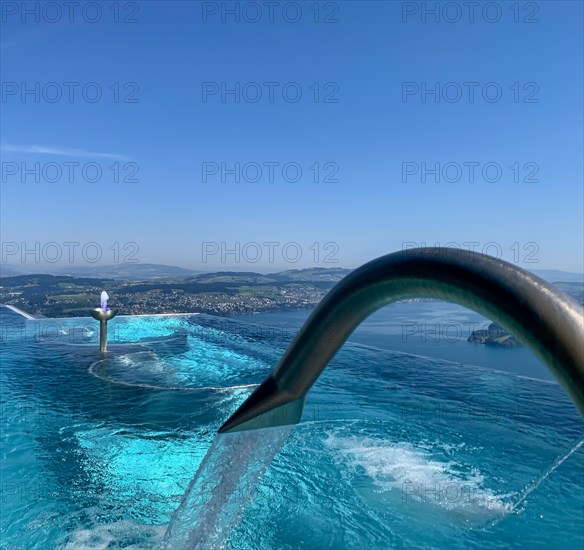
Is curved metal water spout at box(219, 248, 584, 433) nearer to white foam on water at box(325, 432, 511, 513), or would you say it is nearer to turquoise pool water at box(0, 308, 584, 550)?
turquoise pool water at box(0, 308, 584, 550)

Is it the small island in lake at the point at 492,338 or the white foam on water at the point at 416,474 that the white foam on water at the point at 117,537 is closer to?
the white foam on water at the point at 416,474

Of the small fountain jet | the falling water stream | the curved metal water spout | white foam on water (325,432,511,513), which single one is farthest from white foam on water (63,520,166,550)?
the small fountain jet

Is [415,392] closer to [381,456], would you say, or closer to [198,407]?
[381,456]

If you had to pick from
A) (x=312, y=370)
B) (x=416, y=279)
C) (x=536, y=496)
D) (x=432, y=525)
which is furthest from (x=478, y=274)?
(x=536, y=496)

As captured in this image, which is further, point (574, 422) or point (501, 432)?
point (574, 422)

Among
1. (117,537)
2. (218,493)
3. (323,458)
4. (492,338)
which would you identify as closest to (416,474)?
(323,458)
